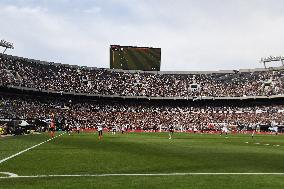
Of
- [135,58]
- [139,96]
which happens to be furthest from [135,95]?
[135,58]

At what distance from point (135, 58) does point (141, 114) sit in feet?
46.9

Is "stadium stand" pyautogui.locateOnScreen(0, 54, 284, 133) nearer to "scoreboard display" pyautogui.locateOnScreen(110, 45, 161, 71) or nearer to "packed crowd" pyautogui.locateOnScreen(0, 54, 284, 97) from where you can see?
"packed crowd" pyautogui.locateOnScreen(0, 54, 284, 97)

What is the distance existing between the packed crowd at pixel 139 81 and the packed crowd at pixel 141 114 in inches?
111

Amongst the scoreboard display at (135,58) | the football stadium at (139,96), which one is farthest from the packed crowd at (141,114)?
the scoreboard display at (135,58)

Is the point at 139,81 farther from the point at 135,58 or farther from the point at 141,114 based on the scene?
the point at 141,114

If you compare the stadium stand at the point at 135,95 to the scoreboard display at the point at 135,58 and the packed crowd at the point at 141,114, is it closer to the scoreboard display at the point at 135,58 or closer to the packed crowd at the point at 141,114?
the packed crowd at the point at 141,114

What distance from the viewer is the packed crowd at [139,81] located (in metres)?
86.2

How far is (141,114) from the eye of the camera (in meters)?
89.6

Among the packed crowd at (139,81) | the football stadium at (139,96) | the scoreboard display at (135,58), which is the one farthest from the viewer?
the scoreboard display at (135,58)

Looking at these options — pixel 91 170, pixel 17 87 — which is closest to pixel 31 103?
pixel 17 87

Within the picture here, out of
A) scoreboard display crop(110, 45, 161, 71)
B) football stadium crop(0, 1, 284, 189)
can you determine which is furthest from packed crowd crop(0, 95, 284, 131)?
scoreboard display crop(110, 45, 161, 71)

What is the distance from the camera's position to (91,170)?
42.9ft

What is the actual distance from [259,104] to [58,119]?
138 ft

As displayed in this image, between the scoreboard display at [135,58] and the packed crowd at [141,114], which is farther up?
the scoreboard display at [135,58]
